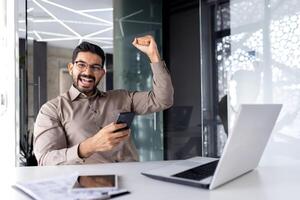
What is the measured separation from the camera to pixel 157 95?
1720mm

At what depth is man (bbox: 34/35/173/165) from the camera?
149cm

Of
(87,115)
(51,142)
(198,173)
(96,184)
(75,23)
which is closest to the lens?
(96,184)

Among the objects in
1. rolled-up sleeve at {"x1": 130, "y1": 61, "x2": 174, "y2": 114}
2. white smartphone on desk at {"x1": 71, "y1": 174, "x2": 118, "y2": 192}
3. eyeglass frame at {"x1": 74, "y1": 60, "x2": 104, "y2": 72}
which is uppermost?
eyeglass frame at {"x1": 74, "y1": 60, "x2": 104, "y2": 72}

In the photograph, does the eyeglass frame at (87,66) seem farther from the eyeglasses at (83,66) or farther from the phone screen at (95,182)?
the phone screen at (95,182)

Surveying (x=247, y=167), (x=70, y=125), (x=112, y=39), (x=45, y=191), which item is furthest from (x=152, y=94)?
(x=112, y=39)

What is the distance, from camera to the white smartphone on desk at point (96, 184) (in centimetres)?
76

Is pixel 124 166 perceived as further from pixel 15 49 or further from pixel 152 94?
pixel 15 49

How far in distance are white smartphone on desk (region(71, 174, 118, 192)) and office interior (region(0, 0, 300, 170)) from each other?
4.19 feet

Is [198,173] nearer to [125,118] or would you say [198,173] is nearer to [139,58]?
[125,118]

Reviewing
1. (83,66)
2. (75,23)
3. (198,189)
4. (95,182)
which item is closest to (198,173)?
(198,189)

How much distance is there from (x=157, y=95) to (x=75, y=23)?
78.9 inches

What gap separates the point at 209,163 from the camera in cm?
104

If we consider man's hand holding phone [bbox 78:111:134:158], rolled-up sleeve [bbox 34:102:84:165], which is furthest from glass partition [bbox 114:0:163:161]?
man's hand holding phone [bbox 78:111:134:158]

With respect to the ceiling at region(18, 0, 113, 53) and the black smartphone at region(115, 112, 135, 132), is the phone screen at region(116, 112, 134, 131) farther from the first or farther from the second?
the ceiling at region(18, 0, 113, 53)
